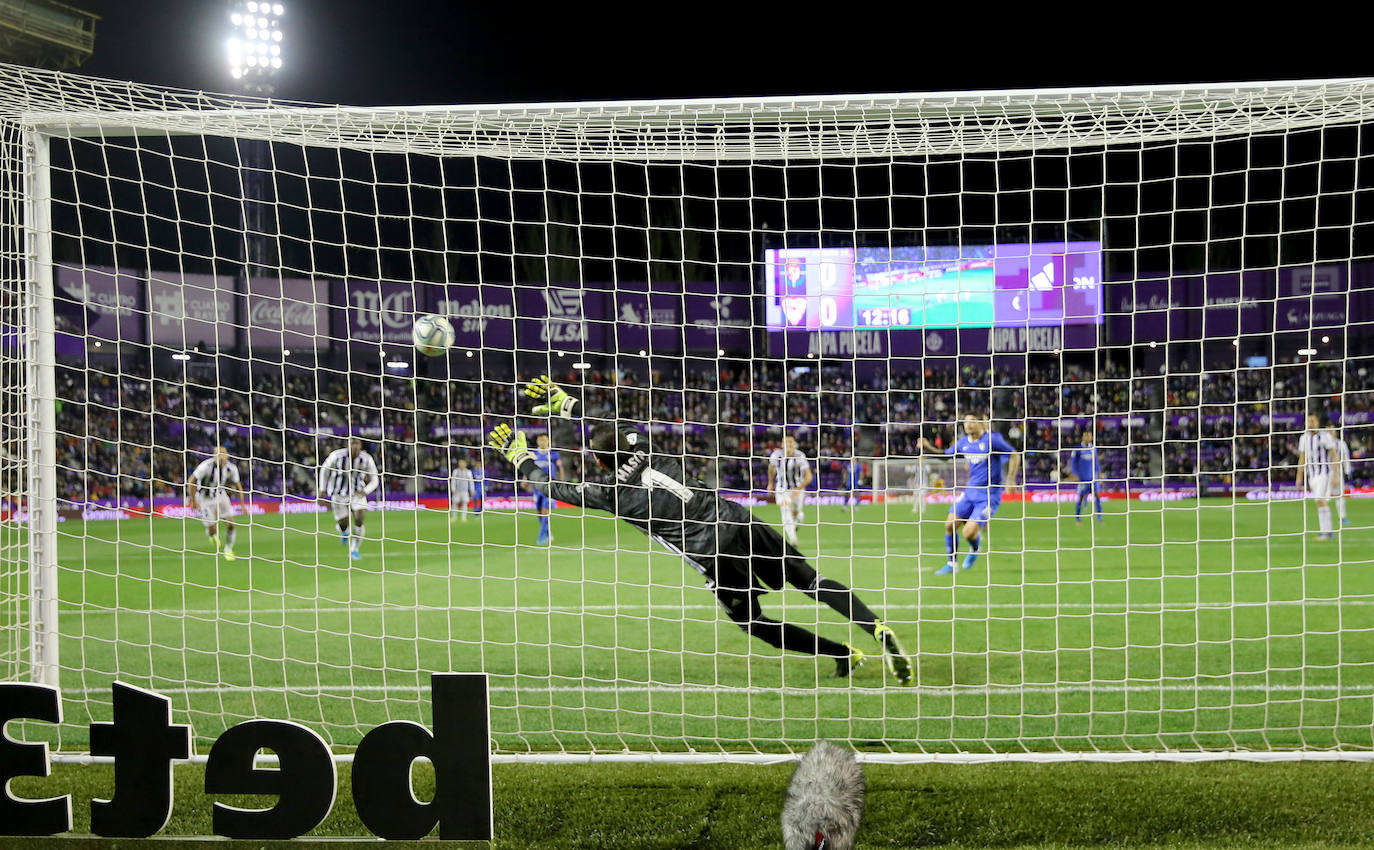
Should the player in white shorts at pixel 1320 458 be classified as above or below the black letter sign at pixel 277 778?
above

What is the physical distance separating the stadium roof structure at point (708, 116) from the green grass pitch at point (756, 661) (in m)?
1.85

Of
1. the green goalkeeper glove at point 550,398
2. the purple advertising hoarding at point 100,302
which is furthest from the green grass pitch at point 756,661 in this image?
the purple advertising hoarding at point 100,302

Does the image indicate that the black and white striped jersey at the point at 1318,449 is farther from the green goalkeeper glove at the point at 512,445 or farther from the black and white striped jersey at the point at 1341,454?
the green goalkeeper glove at the point at 512,445

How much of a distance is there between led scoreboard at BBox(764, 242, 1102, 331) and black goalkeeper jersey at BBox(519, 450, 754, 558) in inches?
40.4

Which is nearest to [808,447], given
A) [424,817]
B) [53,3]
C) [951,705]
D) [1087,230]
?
[1087,230]

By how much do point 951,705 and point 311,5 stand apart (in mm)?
27622

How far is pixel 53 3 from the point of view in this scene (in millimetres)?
21672

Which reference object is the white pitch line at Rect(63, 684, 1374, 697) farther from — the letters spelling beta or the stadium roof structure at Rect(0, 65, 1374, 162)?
the stadium roof structure at Rect(0, 65, 1374, 162)

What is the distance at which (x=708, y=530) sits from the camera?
566 centimetres

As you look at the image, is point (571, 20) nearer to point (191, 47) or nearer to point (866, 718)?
point (191, 47)

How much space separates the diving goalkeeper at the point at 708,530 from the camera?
5523 millimetres

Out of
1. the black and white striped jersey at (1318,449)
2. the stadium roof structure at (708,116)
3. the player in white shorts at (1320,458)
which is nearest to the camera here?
the stadium roof structure at (708,116)

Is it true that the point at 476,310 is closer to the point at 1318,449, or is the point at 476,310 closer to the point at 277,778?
Answer: the point at 1318,449

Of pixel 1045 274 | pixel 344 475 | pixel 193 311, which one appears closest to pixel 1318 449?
pixel 1045 274
